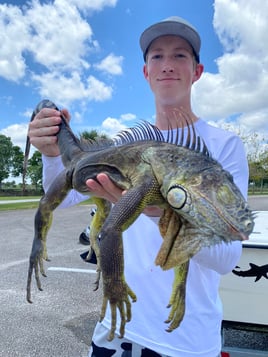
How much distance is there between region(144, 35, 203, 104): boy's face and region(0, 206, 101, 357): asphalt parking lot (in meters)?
3.54

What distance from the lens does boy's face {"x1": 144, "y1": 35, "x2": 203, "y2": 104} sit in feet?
7.02

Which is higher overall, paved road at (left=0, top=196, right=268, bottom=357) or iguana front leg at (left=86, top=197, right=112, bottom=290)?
iguana front leg at (left=86, top=197, right=112, bottom=290)

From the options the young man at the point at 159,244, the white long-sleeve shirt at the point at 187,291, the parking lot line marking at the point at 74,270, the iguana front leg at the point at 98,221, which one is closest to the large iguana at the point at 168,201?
the young man at the point at 159,244

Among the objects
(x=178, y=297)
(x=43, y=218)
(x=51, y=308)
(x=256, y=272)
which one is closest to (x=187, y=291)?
(x=178, y=297)

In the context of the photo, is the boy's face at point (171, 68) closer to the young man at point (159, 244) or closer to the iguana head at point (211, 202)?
the young man at point (159, 244)

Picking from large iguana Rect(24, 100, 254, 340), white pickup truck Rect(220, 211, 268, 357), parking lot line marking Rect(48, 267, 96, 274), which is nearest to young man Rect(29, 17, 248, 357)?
large iguana Rect(24, 100, 254, 340)

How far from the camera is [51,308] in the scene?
5793 millimetres

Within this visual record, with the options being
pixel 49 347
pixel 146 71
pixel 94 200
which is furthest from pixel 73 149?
pixel 49 347

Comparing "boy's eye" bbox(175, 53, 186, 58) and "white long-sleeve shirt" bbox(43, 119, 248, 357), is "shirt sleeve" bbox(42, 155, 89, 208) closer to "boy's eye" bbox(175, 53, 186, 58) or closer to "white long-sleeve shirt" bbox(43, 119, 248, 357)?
"white long-sleeve shirt" bbox(43, 119, 248, 357)

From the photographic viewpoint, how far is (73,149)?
6.97 ft

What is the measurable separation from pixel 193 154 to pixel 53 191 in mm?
987

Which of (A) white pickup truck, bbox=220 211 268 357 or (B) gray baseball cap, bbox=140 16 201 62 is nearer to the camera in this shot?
(B) gray baseball cap, bbox=140 16 201 62

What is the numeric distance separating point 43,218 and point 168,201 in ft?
3.71

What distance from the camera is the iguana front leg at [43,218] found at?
2.11m
